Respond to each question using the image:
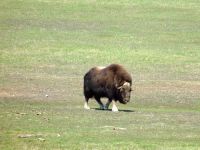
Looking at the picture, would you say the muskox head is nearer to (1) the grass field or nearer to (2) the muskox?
(2) the muskox

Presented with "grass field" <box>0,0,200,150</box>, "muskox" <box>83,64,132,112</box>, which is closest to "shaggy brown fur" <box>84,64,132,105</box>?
"muskox" <box>83,64,132,112</box>

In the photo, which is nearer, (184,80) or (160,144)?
(160,144)

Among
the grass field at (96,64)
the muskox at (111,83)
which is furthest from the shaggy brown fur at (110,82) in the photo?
the grass field at (96,64)

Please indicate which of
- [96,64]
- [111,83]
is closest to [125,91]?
[111,83]

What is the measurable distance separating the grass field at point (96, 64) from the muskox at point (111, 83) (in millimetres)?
712

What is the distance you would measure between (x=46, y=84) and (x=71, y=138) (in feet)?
54.2

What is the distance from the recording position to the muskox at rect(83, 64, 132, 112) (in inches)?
1123

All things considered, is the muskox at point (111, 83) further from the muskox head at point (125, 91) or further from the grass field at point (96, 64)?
the grass field at point (96, 64)

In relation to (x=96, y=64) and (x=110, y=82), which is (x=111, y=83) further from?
(x=96, y=64)

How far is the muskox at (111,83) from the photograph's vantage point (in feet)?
93.6

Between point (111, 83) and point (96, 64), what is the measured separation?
51.0 feet

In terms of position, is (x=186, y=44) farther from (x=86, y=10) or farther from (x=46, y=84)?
(x=46, y=84)

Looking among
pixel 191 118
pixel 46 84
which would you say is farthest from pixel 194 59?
pixel 191 118

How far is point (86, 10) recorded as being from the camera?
62.4 metres
